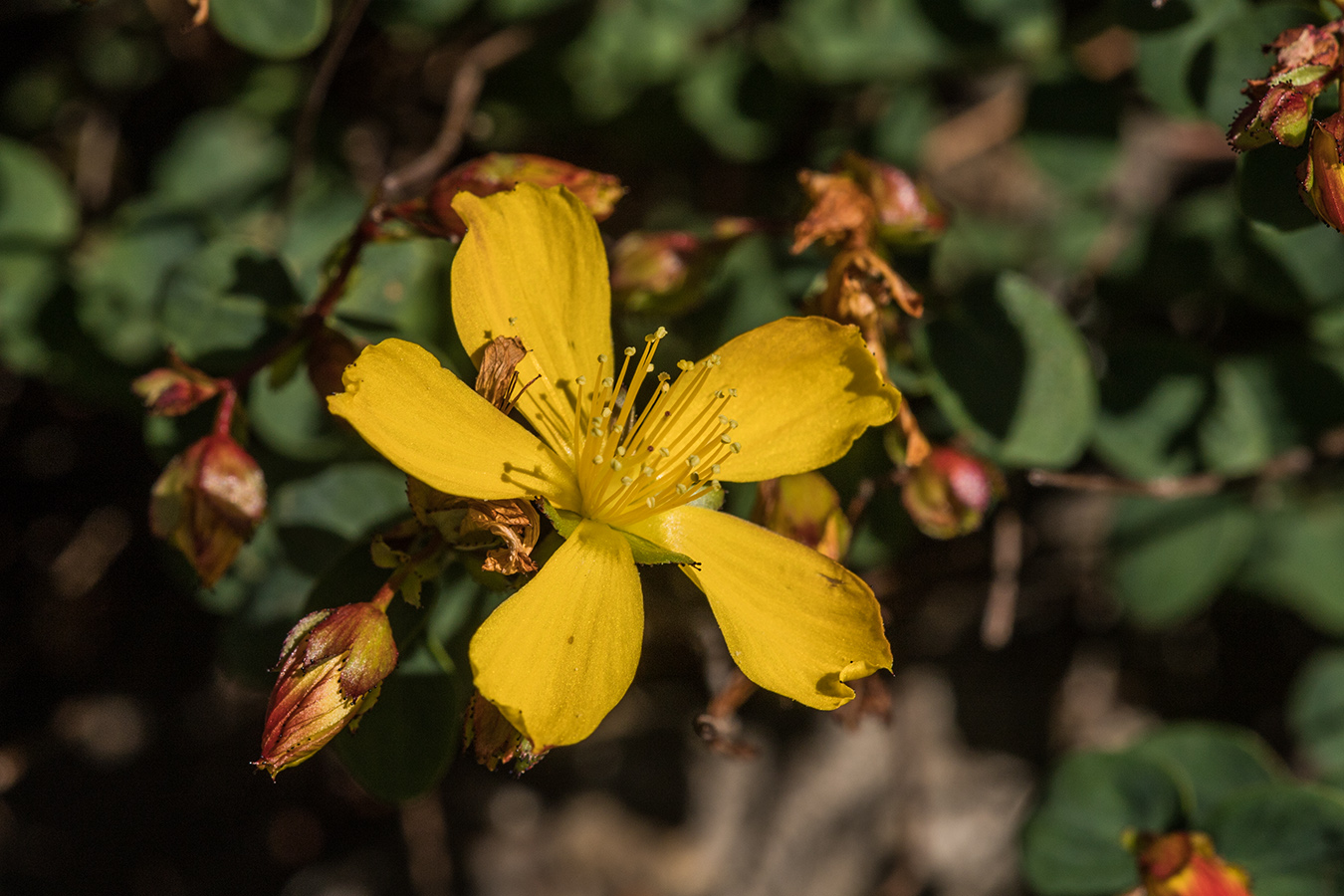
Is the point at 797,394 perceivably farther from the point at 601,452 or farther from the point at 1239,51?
the point at 1239,51

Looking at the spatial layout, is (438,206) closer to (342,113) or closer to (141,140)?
(342,113)

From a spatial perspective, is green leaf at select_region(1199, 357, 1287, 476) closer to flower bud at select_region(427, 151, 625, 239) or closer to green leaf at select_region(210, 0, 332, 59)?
flower bud at select_region(427, 151, 625, 239)

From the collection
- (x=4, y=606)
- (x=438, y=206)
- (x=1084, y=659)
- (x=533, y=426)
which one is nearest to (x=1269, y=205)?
(x=533, y=426)

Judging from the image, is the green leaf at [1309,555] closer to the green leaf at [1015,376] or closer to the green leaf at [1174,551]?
the green leaf at [1174,551]

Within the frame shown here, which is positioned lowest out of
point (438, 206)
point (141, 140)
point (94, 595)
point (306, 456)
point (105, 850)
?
point (105, 850)

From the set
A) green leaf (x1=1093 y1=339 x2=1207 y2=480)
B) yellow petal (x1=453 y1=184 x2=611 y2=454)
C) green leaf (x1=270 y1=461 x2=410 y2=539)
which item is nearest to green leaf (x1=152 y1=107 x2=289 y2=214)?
green leaf (x1=270 y1=461 x2=410 y2=539)

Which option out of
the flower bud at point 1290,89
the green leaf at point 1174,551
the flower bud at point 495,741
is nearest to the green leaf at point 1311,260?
the green leaf at point 1174,551
